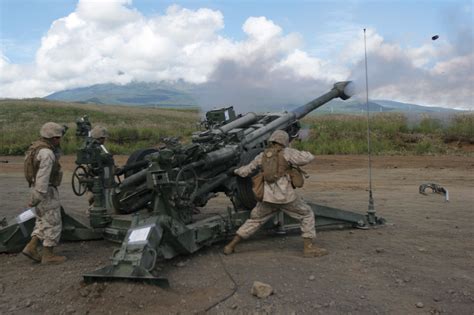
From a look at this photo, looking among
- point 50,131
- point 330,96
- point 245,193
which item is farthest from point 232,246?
point 330,96

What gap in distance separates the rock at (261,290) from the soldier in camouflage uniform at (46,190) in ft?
8.74

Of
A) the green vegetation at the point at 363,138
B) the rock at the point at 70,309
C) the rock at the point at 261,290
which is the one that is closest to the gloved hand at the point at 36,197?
the rock at the point at 70,309

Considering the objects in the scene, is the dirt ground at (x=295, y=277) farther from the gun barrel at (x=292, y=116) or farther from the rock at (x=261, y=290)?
the gun barrel at (x=292, y=116)

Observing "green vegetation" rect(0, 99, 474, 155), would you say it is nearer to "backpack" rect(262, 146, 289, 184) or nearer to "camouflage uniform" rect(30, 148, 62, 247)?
"backpack" rect(262, 146, 289, 184)

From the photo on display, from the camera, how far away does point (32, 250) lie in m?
6.55

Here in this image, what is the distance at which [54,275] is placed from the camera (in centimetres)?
616

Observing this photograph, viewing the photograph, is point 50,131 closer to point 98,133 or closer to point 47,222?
point 98,133

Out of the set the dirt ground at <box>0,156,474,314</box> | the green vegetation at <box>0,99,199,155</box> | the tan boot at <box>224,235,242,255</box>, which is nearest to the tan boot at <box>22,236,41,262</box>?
the dirt ground at <box>0,156,474,314</box>

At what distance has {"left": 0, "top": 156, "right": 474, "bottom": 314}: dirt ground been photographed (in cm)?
503

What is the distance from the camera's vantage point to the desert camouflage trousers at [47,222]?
658 cm

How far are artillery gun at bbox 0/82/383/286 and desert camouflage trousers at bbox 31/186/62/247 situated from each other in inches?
15.8

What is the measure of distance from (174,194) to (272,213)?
1.30 metres

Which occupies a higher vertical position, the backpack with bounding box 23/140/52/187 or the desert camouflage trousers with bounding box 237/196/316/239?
the backpack with bounding box 23/140/52/187

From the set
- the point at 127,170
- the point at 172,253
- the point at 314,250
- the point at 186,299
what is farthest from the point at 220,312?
the point at 127,170
